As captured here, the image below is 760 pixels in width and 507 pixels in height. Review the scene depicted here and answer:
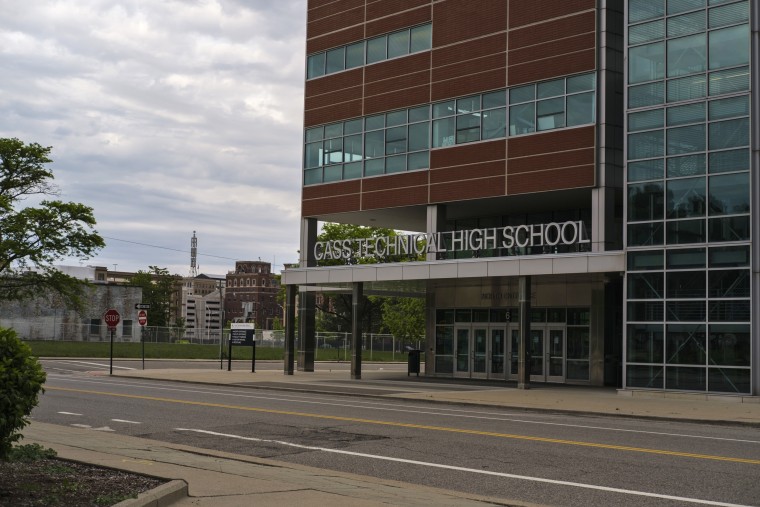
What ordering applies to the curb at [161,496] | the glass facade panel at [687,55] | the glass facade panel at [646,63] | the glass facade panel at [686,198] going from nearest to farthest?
the curb at [161,496], the glass facade panel at [686,198], the glass facade panel at [687,55], the glass facade panel at [646,63]

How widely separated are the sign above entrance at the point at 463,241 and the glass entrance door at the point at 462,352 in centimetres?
410

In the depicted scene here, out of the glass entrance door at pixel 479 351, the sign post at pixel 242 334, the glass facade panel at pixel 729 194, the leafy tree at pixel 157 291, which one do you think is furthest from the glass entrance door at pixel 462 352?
the leafy tree at pixel 157 291

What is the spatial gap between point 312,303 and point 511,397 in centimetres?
1584

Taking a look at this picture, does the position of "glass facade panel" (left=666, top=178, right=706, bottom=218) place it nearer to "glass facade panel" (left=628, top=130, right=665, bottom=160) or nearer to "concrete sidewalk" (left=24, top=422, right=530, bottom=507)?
"glass facade panel" (left=628, top=130, right=665, bottom=160)

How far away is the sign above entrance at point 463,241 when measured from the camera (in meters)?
31.3

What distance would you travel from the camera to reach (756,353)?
25250 mm

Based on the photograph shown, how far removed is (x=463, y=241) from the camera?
112 feet

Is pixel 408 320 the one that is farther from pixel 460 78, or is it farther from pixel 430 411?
pixel 430 411

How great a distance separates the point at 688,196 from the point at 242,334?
21.8m

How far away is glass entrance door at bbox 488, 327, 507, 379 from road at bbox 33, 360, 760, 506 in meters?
12.4

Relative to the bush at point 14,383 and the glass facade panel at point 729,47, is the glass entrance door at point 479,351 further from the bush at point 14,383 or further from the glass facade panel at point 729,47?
the bush at point 14,383

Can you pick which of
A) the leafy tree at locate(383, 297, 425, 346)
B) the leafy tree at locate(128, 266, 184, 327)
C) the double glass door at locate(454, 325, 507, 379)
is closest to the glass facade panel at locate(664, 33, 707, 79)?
the double glass door at locate(454, 325, 507, 379)

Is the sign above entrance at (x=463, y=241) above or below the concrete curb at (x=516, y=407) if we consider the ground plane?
above

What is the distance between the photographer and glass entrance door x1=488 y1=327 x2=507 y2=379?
37.6 metres
